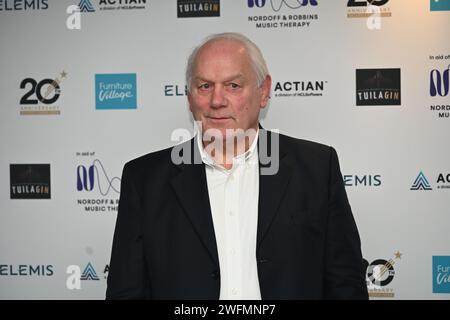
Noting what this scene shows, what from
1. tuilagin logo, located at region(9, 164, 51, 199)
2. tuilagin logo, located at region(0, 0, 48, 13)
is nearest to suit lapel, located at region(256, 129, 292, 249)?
tuilagin logo, located at region(9, 164, 51, 199)

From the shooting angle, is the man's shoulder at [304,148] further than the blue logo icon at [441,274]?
No

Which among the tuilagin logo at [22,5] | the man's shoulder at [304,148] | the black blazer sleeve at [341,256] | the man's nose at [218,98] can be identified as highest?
the tuilagin logo at [22,5]

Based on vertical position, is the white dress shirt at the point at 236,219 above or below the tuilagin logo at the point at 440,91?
below

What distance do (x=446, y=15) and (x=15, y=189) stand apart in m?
2.33

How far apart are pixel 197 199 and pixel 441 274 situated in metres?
1.41

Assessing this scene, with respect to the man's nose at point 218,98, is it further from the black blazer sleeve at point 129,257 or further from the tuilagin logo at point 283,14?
the tuilagin logo at point 283,14

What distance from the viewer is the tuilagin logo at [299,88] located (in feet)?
8.13

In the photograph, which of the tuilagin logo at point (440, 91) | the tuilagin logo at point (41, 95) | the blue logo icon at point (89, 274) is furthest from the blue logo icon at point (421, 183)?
the tuilagin logo at point (41, 95)

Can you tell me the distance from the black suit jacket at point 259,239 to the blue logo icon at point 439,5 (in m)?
1.15

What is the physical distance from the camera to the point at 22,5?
2.64 meters

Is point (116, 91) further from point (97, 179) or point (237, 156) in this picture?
point (237, 156)

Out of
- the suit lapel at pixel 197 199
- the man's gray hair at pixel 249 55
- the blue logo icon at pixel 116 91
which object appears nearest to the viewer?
the suit lapel at pixel 197 199

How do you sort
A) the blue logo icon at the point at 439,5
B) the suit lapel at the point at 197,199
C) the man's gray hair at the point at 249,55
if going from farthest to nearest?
the blue logo icon at the point at 439,5 → the man's gray hair at the point at 249,55 → the suit lapel at the point at 197,199

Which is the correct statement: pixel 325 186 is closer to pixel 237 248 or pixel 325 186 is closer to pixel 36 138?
pixel 237 248
